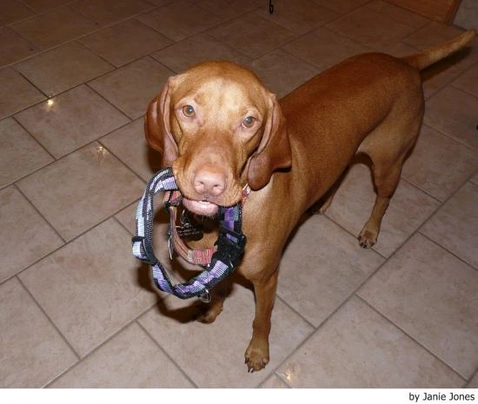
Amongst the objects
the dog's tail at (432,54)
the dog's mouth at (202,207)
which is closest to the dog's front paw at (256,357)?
the dog's mouth at (202,207)

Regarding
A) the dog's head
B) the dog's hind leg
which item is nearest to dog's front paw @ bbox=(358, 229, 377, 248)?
the dog's hind leg

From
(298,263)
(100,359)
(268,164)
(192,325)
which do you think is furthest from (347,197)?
(100,359)

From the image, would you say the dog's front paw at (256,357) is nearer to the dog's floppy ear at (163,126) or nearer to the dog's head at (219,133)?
the dog's head at (219,133)

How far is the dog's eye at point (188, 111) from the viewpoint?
1.94 metres

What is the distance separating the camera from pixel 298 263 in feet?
11.6

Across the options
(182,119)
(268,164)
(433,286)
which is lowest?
(433,286)

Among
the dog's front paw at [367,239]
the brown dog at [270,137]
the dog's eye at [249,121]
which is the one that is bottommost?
the dog's front paw at [367,239]

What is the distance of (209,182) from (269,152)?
0.51m

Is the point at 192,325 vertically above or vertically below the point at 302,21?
below

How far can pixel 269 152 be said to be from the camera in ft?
7.09

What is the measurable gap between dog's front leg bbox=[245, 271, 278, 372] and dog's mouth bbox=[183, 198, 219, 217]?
875 millimetres

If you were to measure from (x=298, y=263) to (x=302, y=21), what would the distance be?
3.59 meters

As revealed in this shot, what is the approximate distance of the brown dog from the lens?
6.24ft

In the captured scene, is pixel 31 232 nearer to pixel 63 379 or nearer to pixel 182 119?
pixel 63 379
